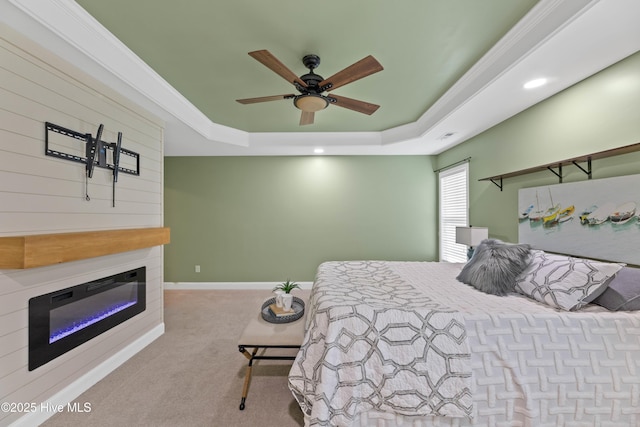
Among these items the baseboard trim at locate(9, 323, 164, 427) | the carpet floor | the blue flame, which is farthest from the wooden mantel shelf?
the carpet floor

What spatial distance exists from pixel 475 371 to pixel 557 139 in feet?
7.41

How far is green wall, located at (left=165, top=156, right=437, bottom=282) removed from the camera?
4582mm

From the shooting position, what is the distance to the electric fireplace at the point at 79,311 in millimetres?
1683

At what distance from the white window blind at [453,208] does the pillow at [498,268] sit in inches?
66.4

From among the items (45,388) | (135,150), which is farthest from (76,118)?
(45,388)

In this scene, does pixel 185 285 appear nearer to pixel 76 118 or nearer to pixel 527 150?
pixel 76 118

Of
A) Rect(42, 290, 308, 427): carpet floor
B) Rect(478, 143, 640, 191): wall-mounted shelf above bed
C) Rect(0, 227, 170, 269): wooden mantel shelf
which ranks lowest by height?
Rect(42, 290, 308, 427): carpet floor

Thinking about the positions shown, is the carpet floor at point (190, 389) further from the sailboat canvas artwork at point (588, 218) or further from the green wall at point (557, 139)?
the green wall at point (557, 139)

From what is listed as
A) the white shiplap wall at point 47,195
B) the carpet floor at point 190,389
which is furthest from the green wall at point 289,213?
the white shiplap wall at point 47,195

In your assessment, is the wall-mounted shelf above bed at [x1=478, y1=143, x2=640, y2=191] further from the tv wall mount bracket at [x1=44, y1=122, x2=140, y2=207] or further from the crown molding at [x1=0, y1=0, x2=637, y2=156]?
the tv wall mount bracket at [x1=44, y1=122, x2=140, y2=207]

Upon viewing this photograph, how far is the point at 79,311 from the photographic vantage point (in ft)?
6.56

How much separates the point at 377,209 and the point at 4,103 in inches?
172

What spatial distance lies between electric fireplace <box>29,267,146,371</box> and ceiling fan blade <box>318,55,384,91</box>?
2.57 metres

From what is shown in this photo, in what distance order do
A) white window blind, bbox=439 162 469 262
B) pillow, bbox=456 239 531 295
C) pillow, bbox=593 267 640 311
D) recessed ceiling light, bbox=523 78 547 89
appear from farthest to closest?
white window blind, bbox=439 162 469 262
recessed ceiling light, bbox=523 78 547 89
pillow, bbox=456 239 531 295
pillow, bbox=593 267 640 311
